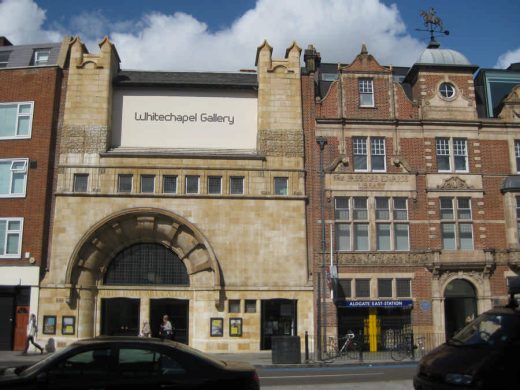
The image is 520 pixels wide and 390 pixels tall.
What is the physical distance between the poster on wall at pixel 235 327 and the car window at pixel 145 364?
58.4 ft

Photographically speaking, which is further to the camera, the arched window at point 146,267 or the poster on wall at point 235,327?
the arched window at point 146,267

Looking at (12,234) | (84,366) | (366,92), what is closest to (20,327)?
(12,234)

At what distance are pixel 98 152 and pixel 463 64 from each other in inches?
792

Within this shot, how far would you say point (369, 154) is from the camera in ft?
90.9

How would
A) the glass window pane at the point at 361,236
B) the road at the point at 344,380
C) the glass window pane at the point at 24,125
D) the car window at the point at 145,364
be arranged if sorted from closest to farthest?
the car window at the point at 145,364
the road at the point at 344,380
the glass window pane at the point at 361,236
the glass window pane at the point at 24,125

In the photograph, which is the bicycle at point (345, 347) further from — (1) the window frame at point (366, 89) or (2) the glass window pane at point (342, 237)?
(1) the window frame at point (366, 89)

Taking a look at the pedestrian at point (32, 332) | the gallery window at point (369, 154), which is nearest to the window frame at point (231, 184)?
the gallery window at point (369, 154)

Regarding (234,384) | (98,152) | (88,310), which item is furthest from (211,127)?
(234,384)

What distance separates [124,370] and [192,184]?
1951 cm

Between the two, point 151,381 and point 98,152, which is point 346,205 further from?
point 151,381

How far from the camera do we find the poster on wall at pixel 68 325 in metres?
24.8

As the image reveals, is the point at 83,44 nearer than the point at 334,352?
No

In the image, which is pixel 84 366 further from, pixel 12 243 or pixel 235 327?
pixel 12 243

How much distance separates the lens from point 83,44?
1112 inches
